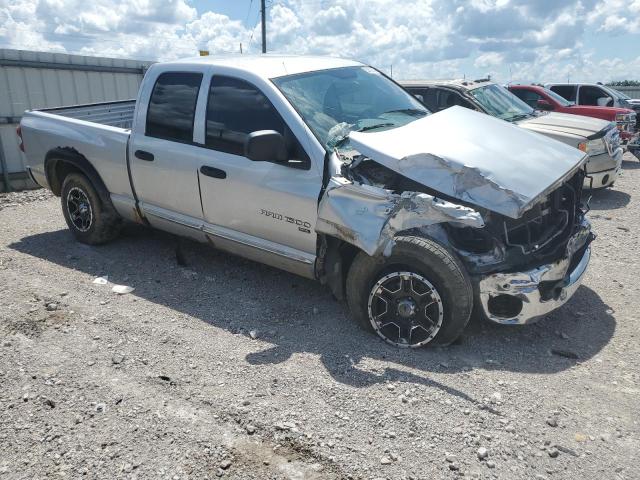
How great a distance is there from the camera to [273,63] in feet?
15.2

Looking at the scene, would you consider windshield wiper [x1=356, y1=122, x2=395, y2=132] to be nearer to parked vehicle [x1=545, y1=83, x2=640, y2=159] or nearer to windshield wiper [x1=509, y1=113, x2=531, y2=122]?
windshield wiper [x1=509, y1=113, x2=531, y2=122]

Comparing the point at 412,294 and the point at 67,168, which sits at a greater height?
the point at 67,168

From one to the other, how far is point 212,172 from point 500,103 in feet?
20.8

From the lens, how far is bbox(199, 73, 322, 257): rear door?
405 centimetres

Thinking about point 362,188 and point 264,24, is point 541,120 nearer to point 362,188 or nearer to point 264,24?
point 362,188

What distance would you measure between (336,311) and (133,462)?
210 cm

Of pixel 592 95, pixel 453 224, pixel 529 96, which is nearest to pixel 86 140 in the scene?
pixel 453 224

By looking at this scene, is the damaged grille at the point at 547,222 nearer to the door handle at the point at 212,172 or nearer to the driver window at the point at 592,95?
the door handle at the point at 212,172

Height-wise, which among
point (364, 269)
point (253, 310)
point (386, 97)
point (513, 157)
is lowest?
point (253, 310)

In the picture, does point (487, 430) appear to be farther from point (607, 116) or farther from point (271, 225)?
point (607, 116)

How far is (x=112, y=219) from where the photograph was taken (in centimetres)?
592

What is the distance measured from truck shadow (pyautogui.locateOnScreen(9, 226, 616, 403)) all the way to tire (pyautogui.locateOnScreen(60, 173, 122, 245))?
18cm

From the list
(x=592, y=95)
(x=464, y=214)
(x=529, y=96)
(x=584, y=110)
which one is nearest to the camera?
(x=464, y=214)

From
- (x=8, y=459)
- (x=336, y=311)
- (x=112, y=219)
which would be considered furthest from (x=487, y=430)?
(x=112, y=219)
